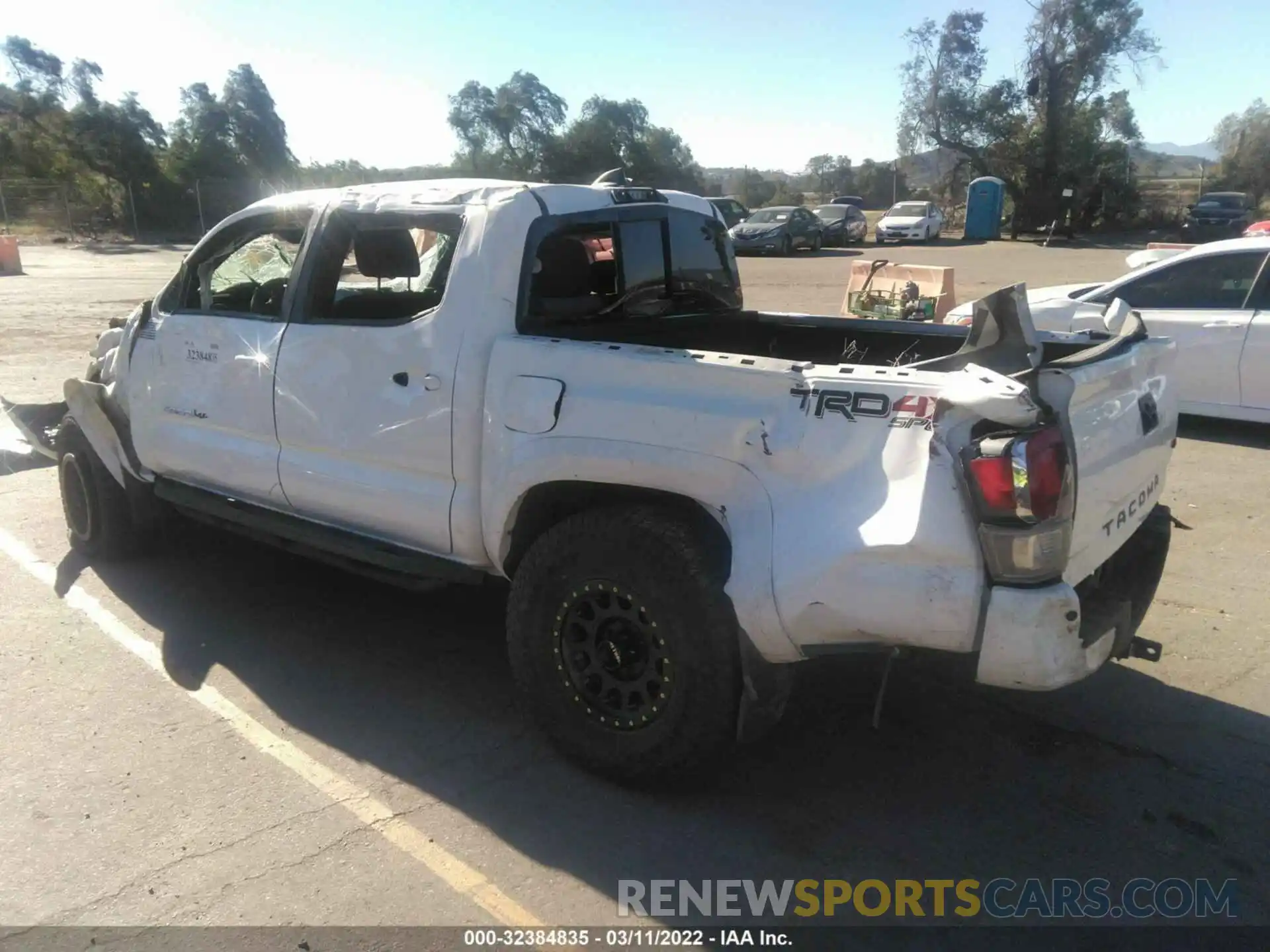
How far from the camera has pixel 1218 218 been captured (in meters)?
33.6

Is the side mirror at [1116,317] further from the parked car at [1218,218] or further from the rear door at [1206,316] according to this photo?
the parked car at [1218,218]

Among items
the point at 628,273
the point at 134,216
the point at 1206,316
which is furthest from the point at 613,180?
the point at 134,216

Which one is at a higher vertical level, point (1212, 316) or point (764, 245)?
point (1212, 316)

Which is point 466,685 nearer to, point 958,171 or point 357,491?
point 357,491

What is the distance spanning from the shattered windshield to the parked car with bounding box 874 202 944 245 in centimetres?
3421

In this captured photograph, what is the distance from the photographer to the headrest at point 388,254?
13.3 ft

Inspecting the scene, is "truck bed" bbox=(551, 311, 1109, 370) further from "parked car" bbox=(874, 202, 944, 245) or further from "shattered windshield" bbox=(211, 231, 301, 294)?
"parked car" bbox=(874, 202, 944, 245)

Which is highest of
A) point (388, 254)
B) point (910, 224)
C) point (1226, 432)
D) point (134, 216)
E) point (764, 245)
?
point (134, 216)

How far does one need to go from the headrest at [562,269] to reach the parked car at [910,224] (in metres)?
34.6

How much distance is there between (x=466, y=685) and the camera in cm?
423

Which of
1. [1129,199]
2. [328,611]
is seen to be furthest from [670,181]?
[328,611]

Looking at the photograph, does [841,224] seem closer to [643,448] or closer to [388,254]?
[388,254]

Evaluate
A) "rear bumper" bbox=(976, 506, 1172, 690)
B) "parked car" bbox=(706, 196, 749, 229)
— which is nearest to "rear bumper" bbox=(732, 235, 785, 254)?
"parked car" bbox=(706, 196, 749, 229)

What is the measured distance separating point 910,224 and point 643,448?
35.7m
